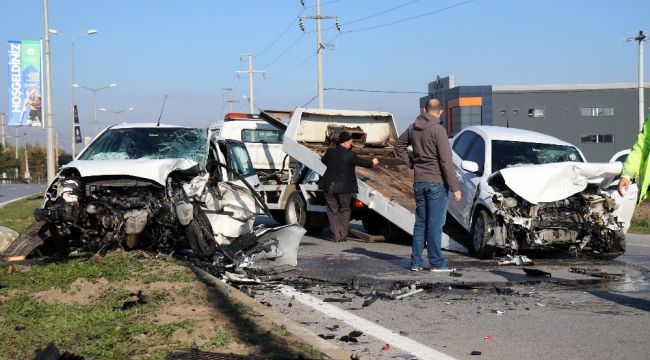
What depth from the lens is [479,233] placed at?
10.7 metres

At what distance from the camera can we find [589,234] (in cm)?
1029

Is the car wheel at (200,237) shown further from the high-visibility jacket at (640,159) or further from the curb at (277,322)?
the high-visibility jacket at (640,159)

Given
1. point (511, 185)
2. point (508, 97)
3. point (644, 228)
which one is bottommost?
point (644, 228)

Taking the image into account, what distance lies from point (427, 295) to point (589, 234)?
12.0 ft

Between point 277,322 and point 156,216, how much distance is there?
398 centimetres

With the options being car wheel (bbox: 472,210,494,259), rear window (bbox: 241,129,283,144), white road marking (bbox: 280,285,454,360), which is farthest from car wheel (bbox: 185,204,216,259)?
rear window (bbox: 241,129,283,144)

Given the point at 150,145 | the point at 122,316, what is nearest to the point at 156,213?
the point at 150,145

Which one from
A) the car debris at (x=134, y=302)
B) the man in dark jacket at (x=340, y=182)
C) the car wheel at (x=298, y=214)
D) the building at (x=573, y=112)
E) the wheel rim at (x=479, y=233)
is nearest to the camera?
the car debris at (x=134, y=302)

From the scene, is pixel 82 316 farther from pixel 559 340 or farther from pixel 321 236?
pixel 321 236

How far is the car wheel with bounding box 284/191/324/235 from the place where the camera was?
1498cm

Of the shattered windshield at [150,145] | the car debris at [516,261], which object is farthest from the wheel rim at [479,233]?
the shattered windshield at [150,145]

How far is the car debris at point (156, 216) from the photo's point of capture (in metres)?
9.20

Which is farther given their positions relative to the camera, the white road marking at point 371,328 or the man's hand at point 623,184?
the man's hand at point 623,184

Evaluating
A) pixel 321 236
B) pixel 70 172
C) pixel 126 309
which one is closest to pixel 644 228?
pixel 321 236
